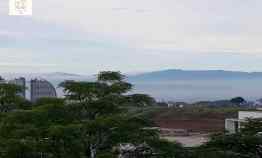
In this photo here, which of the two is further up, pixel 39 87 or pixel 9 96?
pixel 9 96

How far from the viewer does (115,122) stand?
16.6m

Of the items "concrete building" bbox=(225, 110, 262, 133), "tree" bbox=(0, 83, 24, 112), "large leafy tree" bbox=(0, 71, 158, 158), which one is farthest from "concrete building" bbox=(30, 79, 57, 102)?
"large leafy tree" bbox=(0, 71, 158, 158)

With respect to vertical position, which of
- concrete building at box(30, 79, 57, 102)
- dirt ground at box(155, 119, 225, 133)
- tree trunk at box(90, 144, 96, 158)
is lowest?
dirt ground at box(155, 119, 225, 133)

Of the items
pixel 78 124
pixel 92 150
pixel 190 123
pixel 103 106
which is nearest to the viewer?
pixel 78 124

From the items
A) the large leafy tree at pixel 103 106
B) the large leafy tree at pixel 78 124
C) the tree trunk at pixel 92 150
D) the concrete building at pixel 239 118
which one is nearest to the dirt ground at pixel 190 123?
the concrete building at pixel 239 118

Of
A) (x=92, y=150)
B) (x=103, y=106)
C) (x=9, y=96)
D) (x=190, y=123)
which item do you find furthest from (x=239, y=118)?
(x=190, y=123)

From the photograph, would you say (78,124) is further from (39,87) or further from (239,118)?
(39,87)

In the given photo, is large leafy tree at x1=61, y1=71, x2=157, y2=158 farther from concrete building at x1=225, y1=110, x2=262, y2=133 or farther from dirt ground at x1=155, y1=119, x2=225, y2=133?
dirt ground at x1=155, y1=119, x2=225, y2=133

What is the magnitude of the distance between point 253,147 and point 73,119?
7.10 metres

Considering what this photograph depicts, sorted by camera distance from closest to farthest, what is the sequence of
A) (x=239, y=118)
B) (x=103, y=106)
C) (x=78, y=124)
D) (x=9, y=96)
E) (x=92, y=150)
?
(x=78, y=124) < (x=92, y=150) < (x=103, y=106) < (x=9, y=96) < (x=239, y=118)

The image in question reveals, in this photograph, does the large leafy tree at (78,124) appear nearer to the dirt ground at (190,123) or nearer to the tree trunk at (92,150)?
the tree trunk at (92,150)

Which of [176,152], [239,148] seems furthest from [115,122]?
[239,148]

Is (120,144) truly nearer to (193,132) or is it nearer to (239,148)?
(239,148)

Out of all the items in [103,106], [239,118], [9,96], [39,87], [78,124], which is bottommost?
[239,118]
